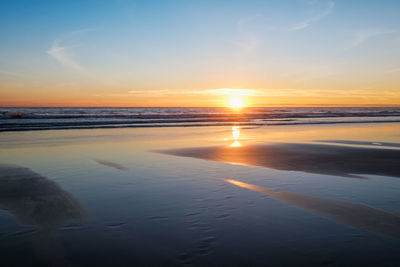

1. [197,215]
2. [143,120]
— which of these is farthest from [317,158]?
[143,120]

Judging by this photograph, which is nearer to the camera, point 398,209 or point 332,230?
point 332,230

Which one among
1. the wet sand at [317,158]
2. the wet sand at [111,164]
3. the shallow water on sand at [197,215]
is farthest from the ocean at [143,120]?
the shallow water on sand at [197,215]

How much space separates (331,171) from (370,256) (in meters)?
6.22

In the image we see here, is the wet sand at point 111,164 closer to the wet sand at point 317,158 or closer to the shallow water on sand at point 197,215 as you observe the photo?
the shallow water on sand at point 197,215

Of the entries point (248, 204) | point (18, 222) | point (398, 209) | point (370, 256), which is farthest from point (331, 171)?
point (18, 222)

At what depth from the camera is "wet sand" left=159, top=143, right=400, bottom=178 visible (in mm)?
10391

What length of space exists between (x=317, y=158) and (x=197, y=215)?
863 centimetres

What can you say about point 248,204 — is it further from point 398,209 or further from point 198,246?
point 398,209

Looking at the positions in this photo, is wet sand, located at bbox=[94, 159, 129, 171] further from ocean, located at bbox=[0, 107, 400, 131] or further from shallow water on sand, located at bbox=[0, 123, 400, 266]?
ocean, located at bbox=[0, 107, 400, 131]

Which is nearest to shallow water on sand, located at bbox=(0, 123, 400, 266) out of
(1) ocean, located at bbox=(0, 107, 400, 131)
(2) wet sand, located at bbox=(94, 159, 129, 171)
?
(2) wet sand, located at bbox=(94, 159, 129, 171)

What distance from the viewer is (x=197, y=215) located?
5.79 meters

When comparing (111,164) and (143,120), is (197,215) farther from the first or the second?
(143,120)

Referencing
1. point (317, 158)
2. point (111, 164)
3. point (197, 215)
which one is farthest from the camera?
point (317, 158)

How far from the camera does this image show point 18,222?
5.50m
